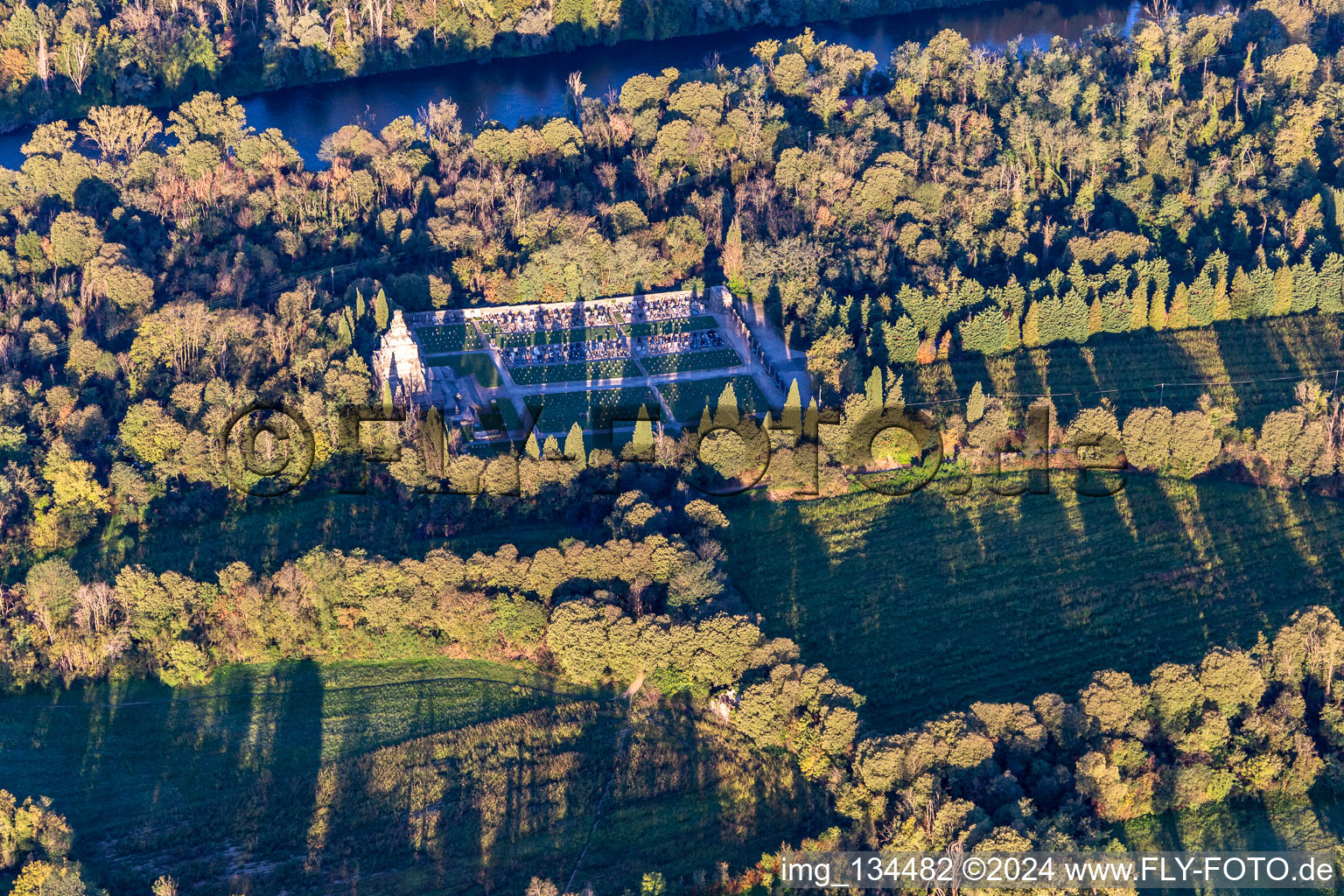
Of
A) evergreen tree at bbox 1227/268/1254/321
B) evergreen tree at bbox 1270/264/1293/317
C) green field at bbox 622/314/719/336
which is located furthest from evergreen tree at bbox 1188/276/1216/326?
green field at bbox 622/314/719/336

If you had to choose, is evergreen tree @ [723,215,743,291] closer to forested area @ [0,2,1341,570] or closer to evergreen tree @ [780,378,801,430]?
forested area @ [0,2,1341,570]

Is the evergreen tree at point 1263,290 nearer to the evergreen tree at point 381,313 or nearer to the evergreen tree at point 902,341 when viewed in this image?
the evergreen tree at point 902,341

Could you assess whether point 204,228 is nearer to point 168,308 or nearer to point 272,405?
point 168,308

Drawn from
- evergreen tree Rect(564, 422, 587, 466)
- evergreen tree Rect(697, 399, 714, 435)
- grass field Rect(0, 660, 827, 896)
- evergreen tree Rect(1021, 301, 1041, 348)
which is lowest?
grass field Rect(0, 660, 827, 896)

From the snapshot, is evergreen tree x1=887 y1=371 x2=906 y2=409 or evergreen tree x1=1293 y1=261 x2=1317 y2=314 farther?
evergreen tree x1=1293 y1=261 x2=1317 y2=314

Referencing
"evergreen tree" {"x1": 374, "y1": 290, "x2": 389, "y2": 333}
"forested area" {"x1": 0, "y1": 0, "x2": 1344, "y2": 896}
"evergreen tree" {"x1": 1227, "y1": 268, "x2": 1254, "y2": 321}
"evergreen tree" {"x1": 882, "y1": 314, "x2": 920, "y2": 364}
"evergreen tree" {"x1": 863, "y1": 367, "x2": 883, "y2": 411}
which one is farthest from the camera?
"evergreen tree" {"x1": 1227, "y1": 268, "x2": 1254, "y2": 321}

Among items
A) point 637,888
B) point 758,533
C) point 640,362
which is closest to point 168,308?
point 640,362

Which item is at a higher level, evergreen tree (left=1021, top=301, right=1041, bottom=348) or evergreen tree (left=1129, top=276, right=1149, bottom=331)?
evergreen tree (left=1129, top=276, right=1149, bottom=331)
